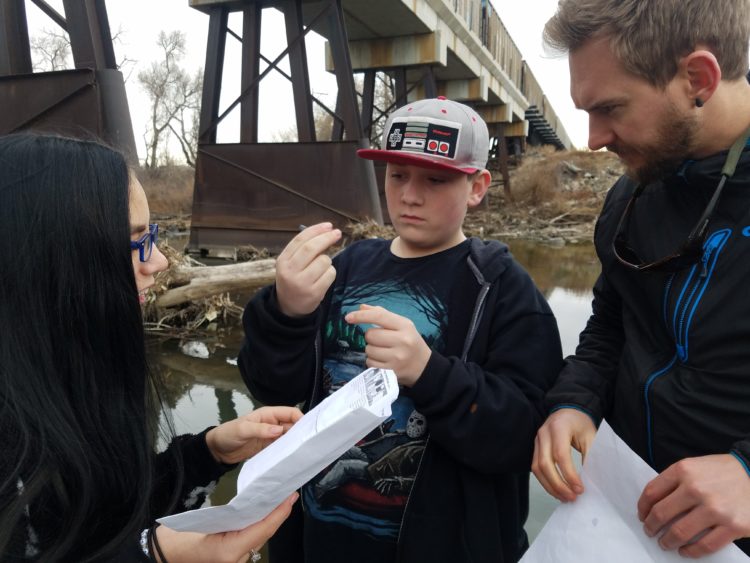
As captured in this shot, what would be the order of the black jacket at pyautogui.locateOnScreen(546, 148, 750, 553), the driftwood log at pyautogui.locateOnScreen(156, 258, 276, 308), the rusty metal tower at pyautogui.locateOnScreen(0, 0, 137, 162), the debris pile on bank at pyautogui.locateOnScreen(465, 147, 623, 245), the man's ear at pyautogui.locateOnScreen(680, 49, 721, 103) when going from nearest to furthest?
the black jacket at pyautogui.locateOnScreen(546, 148, 750, 553)
the man's ear at pyautogui.locateOnScreen(680, 49, 721, 103)
the rusty metal tower at pyautogui.locateOnScreen(0, 0, 137, 162)
the driftwood log at pyautogui.locateOnScreen(156, 258, 276, 308)
the debris pile on bank at pyautogui.locateOnScreen(465, 147, 623, 245)

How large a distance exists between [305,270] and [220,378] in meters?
2.74

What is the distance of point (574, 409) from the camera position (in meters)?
1.28

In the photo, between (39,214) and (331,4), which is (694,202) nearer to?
(39,214)

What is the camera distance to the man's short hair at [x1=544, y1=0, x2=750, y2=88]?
1.16m

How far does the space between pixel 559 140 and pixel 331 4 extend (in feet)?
111

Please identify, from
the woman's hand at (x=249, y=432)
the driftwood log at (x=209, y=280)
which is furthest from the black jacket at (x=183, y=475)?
the driftwood log at (x=209, y=280)

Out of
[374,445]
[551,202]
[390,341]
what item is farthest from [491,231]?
[390,341]

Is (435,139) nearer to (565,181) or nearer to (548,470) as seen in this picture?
(548,470)

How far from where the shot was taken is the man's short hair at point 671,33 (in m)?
1.16

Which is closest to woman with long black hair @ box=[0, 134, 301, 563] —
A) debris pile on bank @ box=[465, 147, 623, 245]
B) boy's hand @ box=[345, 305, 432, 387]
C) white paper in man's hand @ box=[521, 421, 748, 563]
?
boy's hand @ box=[345, 305, 432, 387]

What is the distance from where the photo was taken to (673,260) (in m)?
1.13

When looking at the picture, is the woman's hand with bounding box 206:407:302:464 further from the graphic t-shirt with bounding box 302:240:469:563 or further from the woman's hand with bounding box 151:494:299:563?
the graphic t-shirt with bounding box 302:240:469:563

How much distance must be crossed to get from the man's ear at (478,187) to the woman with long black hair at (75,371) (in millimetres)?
891

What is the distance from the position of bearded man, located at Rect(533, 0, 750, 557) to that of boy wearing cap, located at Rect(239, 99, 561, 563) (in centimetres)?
15
